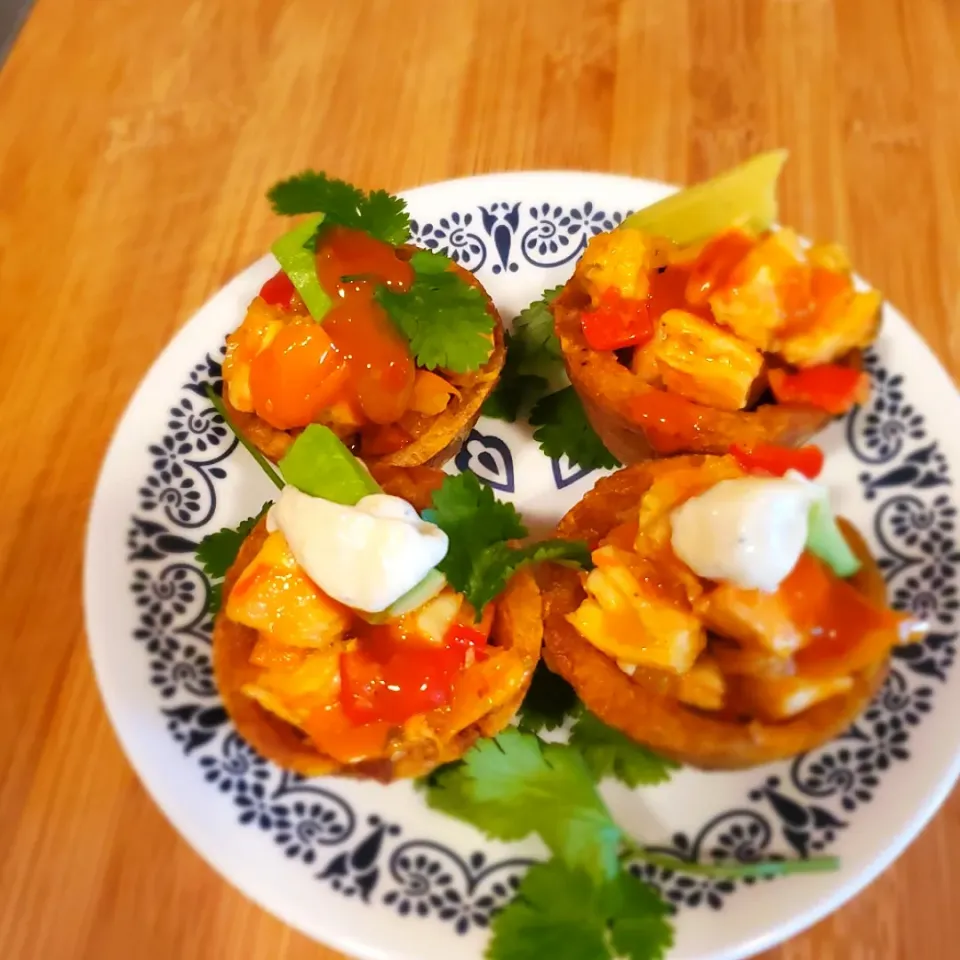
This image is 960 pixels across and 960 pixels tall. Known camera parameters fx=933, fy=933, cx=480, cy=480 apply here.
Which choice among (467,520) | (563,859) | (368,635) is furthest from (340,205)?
(563,859)

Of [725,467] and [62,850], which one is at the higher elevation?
[725,467]

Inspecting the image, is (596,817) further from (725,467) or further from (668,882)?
(725,467)

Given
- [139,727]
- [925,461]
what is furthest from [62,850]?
[925,461]

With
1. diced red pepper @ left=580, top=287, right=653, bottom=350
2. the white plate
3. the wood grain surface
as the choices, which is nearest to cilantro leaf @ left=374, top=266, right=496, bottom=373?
diced red pepper @ left=580, top=287, right=653, bottom=350

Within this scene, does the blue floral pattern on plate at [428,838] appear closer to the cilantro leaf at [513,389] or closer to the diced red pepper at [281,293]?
the cilantro leaf at [513,389]

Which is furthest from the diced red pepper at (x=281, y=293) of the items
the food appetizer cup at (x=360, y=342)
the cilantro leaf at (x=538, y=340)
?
the cilantro leaf at (x=538, y=340)
